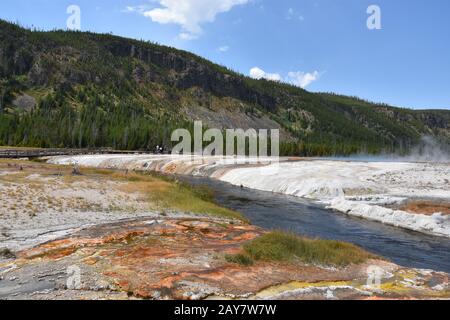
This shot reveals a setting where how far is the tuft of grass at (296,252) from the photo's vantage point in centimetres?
1815

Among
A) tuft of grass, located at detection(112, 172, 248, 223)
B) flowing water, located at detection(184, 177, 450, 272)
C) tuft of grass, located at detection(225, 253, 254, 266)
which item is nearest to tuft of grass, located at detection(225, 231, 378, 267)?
tuft of grass, located at detection(225, 253, 254, 266)

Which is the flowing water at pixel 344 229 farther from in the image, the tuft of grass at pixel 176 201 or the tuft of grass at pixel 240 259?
the tuft of grass at pixel 240 259

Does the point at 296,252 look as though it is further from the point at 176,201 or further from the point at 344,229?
the point at 176,201

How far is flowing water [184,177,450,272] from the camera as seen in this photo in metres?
25.0

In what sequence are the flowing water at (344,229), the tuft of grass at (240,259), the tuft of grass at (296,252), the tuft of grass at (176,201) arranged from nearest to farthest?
the tuft of grass at (240,259), the tuft of grass at (296,252), the flowing water at (344,229), the tuft of grass at (176,201)

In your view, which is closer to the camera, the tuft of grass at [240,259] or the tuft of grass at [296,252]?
the tuft of grass at [240,259]

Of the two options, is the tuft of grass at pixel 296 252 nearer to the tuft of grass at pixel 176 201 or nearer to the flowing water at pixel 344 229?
the flowing water at pixel 344 229

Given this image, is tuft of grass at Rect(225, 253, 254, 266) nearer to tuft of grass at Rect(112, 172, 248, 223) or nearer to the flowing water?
the flowing water

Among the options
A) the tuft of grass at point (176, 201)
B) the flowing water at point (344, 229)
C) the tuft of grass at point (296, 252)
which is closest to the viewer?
the tuft of grass at point (296, 252)

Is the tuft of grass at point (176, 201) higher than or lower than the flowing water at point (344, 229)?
higher

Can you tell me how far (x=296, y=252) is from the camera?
19.3 meters

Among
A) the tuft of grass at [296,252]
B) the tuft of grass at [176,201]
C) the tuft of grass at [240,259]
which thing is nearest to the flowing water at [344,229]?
the tuft of grass at [176,201]

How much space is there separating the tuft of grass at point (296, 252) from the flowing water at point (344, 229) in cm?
507
